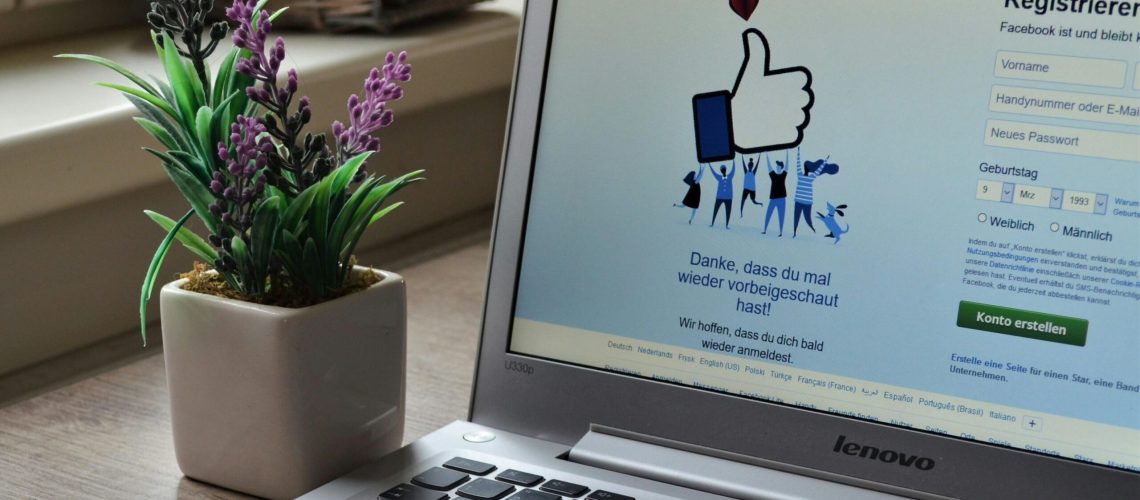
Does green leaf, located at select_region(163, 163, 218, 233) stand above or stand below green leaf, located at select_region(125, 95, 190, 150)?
below

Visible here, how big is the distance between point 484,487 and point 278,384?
0.11 m

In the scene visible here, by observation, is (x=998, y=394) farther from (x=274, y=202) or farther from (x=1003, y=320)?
(x=274, y=202)

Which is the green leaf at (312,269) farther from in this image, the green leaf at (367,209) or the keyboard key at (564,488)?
the keyboard key at (564,488)

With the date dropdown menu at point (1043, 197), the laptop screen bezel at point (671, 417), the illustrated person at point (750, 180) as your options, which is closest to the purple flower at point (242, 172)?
the laptop screen bezel at point (671, 417)

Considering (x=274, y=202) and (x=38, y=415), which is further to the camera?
(x=38, y=415)

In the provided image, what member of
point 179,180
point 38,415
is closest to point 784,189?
point 179,180

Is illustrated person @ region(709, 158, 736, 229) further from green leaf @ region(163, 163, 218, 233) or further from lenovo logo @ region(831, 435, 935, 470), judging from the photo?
green leaf @ region(163, 163, 218, 233)

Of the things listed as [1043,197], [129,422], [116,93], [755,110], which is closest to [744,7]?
[755,110]

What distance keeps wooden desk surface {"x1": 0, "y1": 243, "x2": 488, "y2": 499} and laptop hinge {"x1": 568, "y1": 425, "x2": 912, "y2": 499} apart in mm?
124

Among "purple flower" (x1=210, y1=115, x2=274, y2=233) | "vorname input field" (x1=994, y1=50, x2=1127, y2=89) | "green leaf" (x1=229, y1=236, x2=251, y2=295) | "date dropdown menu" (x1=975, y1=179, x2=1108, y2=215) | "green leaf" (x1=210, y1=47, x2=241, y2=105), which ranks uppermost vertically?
"vorname input field" (x1=994, y1=50, x2=1127, y2=89)

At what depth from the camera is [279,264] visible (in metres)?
0.60

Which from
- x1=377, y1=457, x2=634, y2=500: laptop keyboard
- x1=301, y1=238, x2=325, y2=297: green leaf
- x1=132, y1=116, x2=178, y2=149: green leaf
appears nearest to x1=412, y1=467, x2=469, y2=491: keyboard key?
x1=377, y1=457, x2=634, y2=500: laptop keyboard

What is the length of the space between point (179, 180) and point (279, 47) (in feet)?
0.30

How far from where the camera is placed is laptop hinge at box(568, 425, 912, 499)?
0.56 metres
